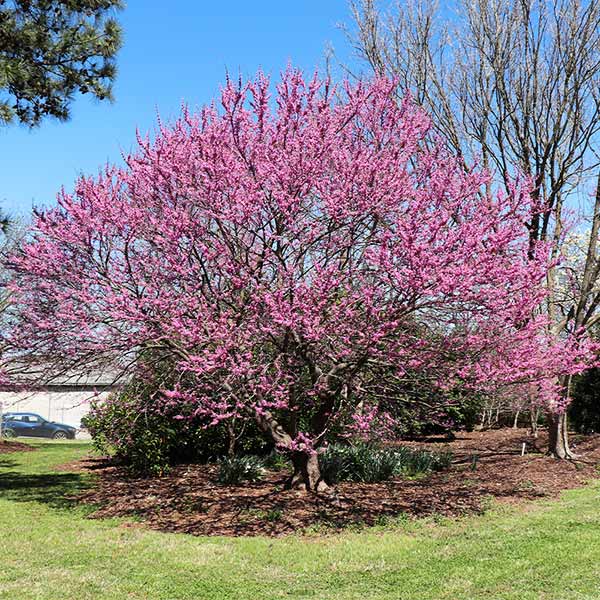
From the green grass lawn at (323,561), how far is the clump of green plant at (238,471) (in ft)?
8.50

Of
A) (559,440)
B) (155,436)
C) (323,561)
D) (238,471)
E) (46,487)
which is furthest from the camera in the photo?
(559,440)

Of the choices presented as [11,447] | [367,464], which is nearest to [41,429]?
[11,447]

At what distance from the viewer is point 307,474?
9.33 metres

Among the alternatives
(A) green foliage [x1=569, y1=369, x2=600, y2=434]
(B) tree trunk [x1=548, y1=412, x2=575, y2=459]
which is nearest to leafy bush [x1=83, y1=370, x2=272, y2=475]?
(B) tree trunk [x1=548, y1=412, x2=575, y2=459]

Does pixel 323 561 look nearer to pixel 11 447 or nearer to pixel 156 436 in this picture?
pixel 156 436

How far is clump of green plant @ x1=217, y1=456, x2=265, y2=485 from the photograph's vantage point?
10578 mm

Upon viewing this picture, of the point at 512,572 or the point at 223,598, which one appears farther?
the point at 512,572

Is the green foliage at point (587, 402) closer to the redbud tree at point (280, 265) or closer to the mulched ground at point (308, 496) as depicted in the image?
the mulched ground at point (308, 496)

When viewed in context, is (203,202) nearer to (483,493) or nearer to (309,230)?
(309,230)

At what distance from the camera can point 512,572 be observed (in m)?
5.69

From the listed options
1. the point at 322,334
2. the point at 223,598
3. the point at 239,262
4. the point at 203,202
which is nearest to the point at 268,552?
the point at 223,598

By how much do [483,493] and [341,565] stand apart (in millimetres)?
4338

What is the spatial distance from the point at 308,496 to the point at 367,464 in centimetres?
186

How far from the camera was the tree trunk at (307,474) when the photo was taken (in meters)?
9.30
